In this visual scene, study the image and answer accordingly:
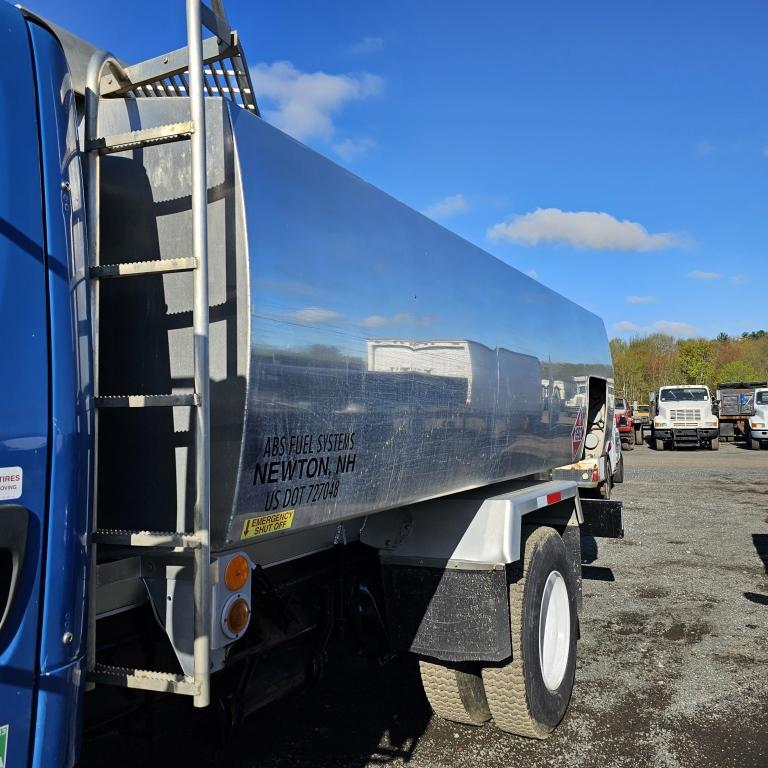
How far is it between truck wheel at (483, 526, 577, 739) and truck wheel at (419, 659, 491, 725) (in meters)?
0.11

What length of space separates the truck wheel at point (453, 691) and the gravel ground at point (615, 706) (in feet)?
0.50

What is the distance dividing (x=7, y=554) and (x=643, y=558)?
834 centimetres

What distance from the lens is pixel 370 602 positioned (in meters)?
3.67

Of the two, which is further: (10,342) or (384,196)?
(384,196)

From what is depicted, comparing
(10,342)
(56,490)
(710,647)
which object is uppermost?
(10,342)

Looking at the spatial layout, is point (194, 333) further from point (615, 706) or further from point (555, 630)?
point (615, 706)

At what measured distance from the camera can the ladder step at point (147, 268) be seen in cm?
189

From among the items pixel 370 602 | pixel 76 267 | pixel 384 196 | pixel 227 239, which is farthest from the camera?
pixel 370 602

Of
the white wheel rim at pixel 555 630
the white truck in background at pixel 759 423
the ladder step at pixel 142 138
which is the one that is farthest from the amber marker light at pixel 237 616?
the white truck in background at pixel 759 423

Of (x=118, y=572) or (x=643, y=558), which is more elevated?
(x=118, y=572)

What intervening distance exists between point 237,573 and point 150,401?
0.57m

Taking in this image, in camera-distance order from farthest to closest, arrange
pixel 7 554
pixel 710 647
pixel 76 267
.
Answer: pixel 710 647
pixel 76 267
pixel 7 554

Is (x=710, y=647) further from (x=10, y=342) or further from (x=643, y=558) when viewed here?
(x=10, y=342)

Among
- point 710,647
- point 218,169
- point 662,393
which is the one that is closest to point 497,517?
point 218,169
